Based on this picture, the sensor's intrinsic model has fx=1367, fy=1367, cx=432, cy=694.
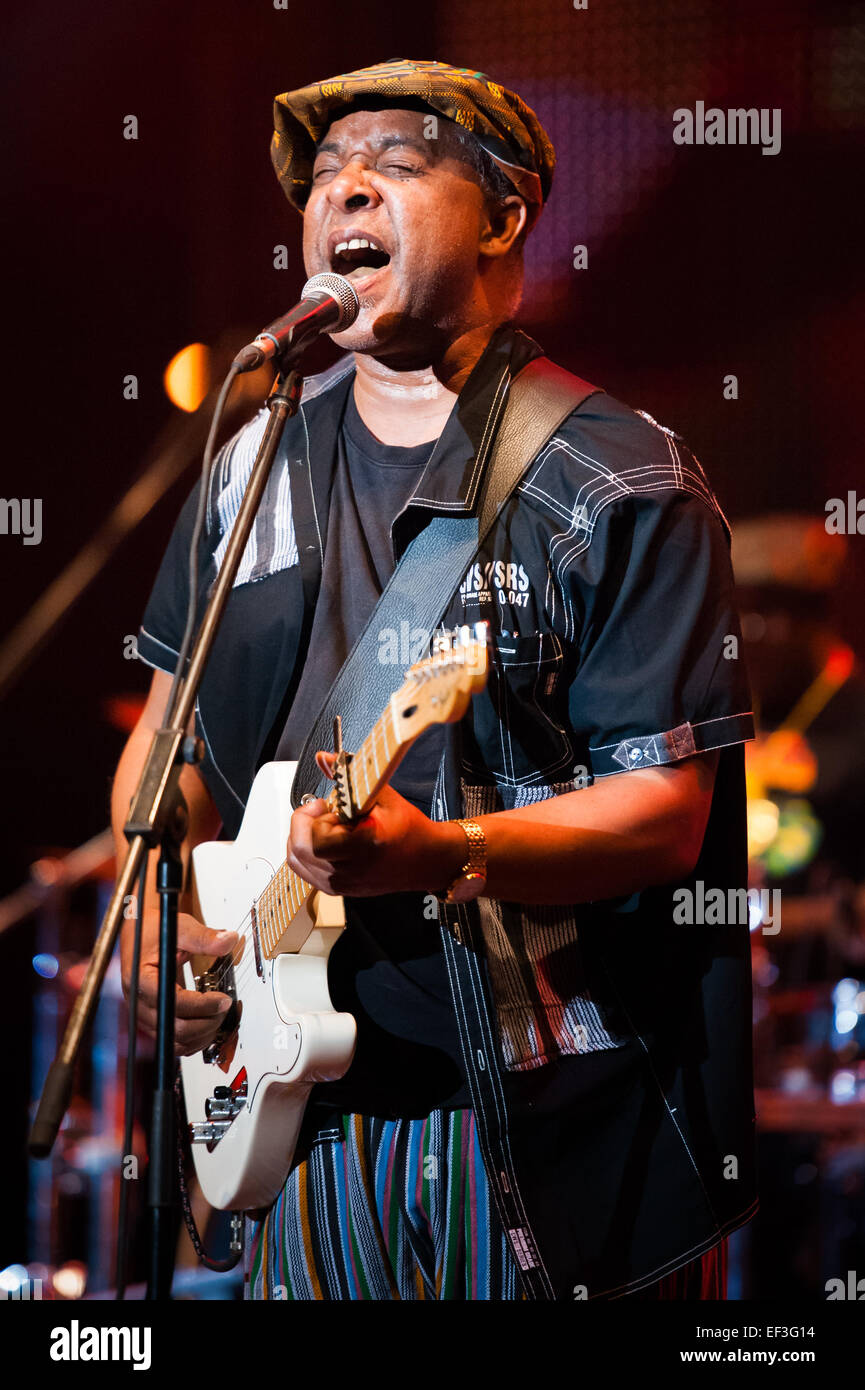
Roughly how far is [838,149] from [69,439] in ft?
5.58

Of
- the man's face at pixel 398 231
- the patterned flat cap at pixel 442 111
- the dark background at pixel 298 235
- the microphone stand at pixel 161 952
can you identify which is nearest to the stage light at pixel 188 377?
the dark background at pixel 298 235

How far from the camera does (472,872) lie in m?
1.61

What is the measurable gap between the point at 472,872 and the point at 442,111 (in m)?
1.18

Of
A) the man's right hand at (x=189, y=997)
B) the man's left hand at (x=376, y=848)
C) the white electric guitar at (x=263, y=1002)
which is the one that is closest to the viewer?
the man's left hand at (x=376, y=848)

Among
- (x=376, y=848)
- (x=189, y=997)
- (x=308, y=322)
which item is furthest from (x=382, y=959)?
(x=308, y=322)

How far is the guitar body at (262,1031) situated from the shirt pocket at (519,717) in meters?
0.28

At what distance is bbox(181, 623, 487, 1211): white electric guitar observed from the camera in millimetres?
1747

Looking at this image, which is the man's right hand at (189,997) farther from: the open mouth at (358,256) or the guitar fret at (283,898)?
the open mouth at (358,256)

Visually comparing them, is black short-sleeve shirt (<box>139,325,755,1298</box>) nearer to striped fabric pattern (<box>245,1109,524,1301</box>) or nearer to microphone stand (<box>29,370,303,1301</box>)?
striped fabric pattern (<box>245,1109,524,1301</box>)

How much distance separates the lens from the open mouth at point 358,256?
79.9 inches

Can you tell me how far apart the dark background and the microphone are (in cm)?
101

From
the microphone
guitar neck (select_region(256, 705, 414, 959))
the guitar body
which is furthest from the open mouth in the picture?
guitar neck (select_region(256, 705, 414, 959))

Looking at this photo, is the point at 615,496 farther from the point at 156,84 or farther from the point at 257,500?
the point at 156,84

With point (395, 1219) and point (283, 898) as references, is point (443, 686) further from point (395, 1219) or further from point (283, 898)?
point (395, 1219)
